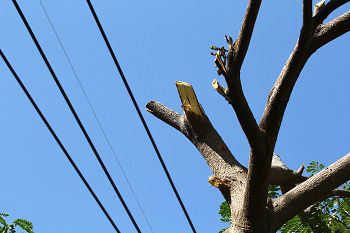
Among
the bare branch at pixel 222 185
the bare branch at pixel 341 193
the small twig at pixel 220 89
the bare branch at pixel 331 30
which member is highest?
the bare branch at pixel 331 30

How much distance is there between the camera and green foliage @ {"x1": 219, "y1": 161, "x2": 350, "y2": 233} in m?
4.22

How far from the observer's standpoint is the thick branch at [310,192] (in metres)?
3.31

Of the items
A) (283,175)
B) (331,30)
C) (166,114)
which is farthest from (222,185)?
(331,30)

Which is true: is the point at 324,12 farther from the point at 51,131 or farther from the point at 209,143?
the point at 51,131

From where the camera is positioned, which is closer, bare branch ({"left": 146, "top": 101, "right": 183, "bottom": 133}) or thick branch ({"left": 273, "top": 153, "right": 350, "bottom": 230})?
thick branch ({"left": 273, "top": 153, "right": 350, "bottom": 230})

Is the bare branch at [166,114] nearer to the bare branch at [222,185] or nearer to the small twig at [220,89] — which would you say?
the bare branch at [222,185]

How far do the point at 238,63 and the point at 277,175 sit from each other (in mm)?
2047

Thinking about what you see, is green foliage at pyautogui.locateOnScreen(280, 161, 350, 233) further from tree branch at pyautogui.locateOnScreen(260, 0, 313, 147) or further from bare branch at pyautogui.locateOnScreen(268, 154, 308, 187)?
tree branch at pyautogui.locateOnScreen(260, 0, 313, 147)

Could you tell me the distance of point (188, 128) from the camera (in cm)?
439

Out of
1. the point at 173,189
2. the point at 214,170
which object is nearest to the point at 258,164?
the point at 173,189

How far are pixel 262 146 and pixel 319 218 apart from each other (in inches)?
72.2

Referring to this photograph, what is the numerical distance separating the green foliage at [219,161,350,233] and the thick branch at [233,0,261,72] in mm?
2125

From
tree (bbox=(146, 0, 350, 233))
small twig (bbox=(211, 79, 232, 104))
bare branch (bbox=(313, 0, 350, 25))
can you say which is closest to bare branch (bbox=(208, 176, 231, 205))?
tree (bbox=(146, 0, 350, 233))

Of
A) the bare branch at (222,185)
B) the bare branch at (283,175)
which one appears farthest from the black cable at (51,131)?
the bare branch at (283,175)
